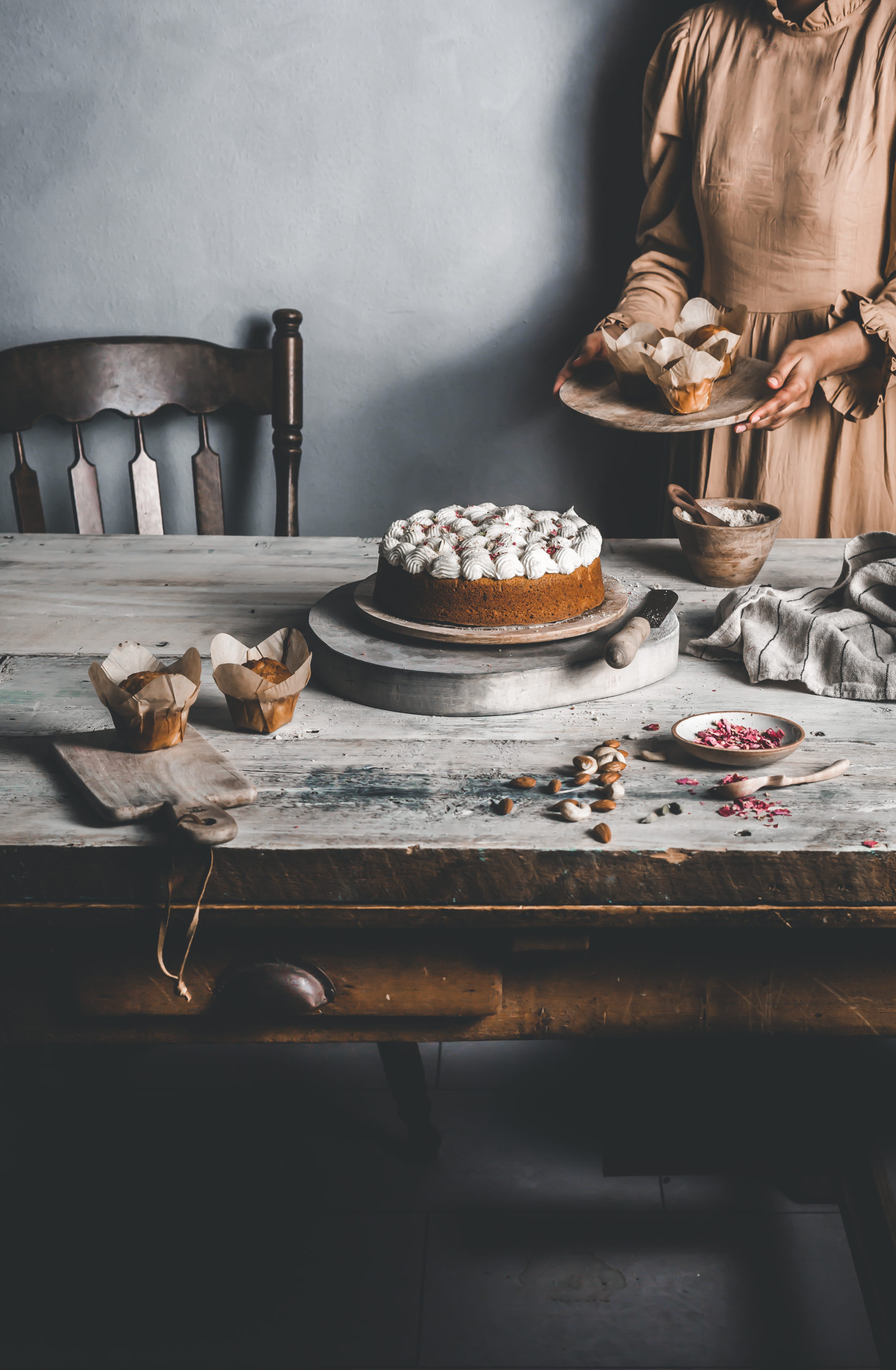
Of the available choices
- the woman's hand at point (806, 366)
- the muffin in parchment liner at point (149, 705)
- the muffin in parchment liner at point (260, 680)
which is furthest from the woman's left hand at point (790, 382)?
the muffin in parchment liner at point (149, 705)

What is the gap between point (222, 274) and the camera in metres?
2.47

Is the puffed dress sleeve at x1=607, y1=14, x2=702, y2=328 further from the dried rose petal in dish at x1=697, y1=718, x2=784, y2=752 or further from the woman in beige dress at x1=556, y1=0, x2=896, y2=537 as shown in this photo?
the dried rose petal in dish at x1=697, y1=718, x2=784, y2=752

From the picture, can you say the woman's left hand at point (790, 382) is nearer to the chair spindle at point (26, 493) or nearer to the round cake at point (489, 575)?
the round cake at point (489, 575)

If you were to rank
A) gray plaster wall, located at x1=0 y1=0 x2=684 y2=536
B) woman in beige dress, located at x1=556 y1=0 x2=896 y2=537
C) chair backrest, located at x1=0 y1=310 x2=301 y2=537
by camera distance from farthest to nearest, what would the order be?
gray plaster wall, located at x1=0 y1=0 x2=684 y2=536 < chair backrest, located at x1=0 y1=310 x2=301 y2=537 < woman in beige dress, located at x1=556 y1=0 x2=896 y2=537

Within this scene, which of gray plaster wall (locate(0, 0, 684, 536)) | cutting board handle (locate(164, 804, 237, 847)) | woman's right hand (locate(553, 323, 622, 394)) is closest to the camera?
cutting board handle (locate(164, 804, 237, 847))

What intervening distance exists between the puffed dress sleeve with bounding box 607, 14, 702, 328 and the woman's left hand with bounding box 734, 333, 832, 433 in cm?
44

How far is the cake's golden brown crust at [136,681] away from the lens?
0.98 metres

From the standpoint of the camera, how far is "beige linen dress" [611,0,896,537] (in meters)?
1.88

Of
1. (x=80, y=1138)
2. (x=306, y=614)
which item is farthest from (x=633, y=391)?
(x=80, y=1138)

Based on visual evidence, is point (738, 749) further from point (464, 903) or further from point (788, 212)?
point (788, 212)

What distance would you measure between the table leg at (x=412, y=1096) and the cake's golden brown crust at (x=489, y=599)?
0.70 m

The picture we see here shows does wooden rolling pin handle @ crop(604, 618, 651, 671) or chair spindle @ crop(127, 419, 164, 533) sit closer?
wooden rolling pin handle @ crop(604, 618, 651, 671)

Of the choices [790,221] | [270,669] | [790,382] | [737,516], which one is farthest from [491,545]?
[790,221]

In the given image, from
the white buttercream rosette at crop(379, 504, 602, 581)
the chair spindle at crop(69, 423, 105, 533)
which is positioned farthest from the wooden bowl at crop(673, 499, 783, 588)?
the chair spindle at crop(69, 423, 105, 533)
